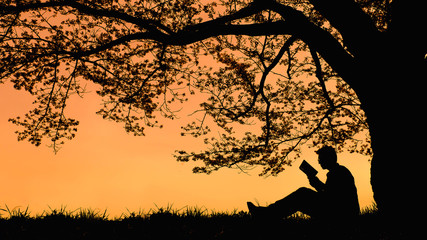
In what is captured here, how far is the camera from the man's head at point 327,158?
4797 millimetres

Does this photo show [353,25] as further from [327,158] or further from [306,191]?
[306,191]

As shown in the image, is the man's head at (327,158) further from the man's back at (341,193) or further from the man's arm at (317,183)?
the man's arm at (317,183)

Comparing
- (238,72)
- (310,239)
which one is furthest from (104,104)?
(310,239)

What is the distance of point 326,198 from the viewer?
4.73m

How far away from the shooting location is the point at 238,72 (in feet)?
37.8

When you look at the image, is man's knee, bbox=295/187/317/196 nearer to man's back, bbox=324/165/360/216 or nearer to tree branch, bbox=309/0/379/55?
man's back, bbox=324/165/360/216

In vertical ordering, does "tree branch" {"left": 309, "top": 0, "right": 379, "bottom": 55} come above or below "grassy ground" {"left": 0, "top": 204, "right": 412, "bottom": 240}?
above

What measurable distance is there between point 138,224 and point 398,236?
12.0 feet

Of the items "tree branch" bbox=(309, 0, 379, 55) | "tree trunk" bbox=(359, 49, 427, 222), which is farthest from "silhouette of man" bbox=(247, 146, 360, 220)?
"tree branch" bbox=(309, 0, 379, 55)

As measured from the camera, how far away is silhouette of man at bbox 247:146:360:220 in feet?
14.5

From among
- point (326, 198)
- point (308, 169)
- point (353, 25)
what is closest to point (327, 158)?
point (308, 169)

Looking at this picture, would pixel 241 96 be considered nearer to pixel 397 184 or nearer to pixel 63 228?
pixel 397 184

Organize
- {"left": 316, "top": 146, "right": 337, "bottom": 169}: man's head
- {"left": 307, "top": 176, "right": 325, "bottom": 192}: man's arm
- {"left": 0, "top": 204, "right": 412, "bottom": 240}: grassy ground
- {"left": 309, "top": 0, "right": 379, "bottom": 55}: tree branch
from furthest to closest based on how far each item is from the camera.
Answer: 1. {"left": 309, "top": 0, "right": 379, "bottom": 55}: tree branch
2. {"left": 307, "top": 176, "right": 325, "bottom": 192}: man's arm
3. {"left": 316, "top": 146, "right": 337, "bottom": 169}: man's head
4. {"left": 0, "top": 204, "right": 412, "bottom": 240}: grassy ground

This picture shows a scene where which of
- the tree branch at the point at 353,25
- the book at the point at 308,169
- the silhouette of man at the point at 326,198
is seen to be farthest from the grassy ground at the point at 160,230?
the tree branch at the point at 353,25
